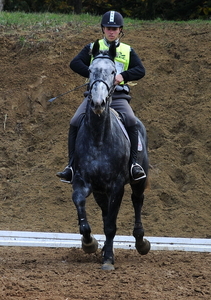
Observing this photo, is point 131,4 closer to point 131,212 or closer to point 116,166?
point 131,212

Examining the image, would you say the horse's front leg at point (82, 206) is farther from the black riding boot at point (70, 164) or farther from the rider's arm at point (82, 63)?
the rider's arm at point (82, 63)

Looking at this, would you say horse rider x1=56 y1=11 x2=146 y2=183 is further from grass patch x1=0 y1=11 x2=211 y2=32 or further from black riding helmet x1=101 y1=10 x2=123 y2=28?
grass patch x1=0 y1=11 x2=211 y2=32

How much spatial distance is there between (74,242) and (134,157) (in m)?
2.46

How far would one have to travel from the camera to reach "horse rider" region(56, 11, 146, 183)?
30.5 feet

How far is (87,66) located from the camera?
963cm

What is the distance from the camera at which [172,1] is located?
24703mm

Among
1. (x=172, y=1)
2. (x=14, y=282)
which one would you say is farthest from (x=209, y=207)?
(x=172, y=1)

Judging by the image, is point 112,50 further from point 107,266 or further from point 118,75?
point 107,266

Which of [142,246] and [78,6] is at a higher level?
[142,246]

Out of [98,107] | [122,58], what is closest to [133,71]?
[122,58]

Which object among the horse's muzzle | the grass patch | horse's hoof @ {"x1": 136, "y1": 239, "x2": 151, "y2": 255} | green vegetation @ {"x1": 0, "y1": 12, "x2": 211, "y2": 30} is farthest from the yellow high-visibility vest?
green vegetation @ {"x1": 0, "y1": 12, "x2": 211, "y2": 30}

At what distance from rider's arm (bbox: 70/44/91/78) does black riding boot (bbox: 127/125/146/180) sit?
1.08 metres

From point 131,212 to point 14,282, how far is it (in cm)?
703

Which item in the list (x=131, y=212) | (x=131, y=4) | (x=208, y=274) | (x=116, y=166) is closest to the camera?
(x=208, y=274)
